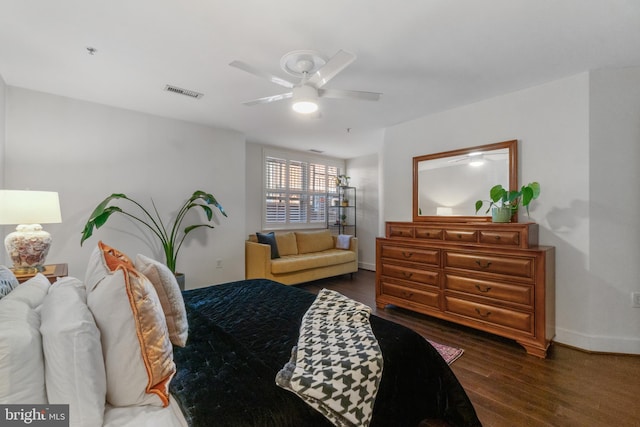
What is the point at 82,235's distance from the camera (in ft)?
10.4

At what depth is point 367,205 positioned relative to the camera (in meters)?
6.25

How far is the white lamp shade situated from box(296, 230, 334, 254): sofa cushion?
3429 mm

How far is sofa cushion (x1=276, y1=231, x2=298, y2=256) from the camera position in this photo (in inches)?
191

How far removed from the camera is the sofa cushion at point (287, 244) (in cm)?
486

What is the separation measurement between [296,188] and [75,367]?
16.7 feet

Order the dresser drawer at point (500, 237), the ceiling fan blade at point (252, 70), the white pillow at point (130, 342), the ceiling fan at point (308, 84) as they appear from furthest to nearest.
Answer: the dresser drawer at point (500, 237), the ceiling fan at point (308, 84), the ceiling fan blade at point (252, 70), the white pillow at point (130, 342)

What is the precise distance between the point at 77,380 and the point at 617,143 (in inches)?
153

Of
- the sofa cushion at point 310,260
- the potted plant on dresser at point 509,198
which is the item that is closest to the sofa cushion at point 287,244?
the sofa cushion at point 310,260

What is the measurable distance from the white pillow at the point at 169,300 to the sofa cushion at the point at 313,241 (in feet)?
12.0

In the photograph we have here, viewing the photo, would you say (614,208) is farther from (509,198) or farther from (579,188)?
(509,198)

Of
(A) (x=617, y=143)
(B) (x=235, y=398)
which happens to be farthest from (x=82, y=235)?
(A) (x=617, y=143)

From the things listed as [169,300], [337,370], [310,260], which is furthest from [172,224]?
[337,370]

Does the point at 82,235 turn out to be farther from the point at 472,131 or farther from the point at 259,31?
the point at 472,131

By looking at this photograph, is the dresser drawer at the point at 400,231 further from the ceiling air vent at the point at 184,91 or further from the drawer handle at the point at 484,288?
the ceiling air vent at the point at 184,91
